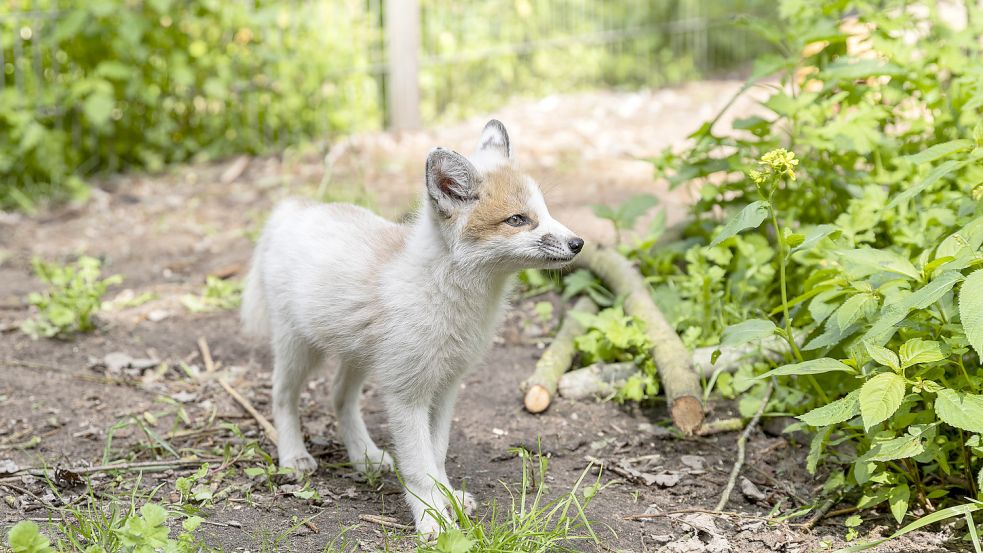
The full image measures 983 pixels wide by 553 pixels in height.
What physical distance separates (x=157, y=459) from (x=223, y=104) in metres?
4.87

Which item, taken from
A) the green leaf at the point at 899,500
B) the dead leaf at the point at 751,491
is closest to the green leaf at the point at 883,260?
the green leaf at the point at 899,500

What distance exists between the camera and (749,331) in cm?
322

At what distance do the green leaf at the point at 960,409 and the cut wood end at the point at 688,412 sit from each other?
3.38ft

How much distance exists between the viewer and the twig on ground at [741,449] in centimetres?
353

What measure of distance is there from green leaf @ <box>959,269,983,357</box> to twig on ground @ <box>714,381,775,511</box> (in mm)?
1078

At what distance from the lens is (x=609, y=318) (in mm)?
4391

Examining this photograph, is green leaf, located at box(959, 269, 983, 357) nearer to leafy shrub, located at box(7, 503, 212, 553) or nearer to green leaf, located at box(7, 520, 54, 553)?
leafy shrub, located at box(7, 503, 212, 553)

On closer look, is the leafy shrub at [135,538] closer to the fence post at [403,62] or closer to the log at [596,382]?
the log at [596,382]

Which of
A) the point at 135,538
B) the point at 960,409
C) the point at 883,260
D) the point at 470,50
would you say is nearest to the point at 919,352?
the point at 960,409

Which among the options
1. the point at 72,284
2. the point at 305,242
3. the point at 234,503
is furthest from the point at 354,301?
the point at 72,284

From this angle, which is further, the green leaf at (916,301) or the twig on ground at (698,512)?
the twig on ground at (698,512)

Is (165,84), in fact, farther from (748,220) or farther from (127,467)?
(748,220)

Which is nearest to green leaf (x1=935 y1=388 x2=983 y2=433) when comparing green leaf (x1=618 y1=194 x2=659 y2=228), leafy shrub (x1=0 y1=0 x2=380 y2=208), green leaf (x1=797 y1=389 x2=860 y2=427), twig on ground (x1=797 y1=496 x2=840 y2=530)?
green leaf (x1=797 y1=389 x2=860 y2=427)

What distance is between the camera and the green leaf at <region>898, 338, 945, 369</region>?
118 inches
